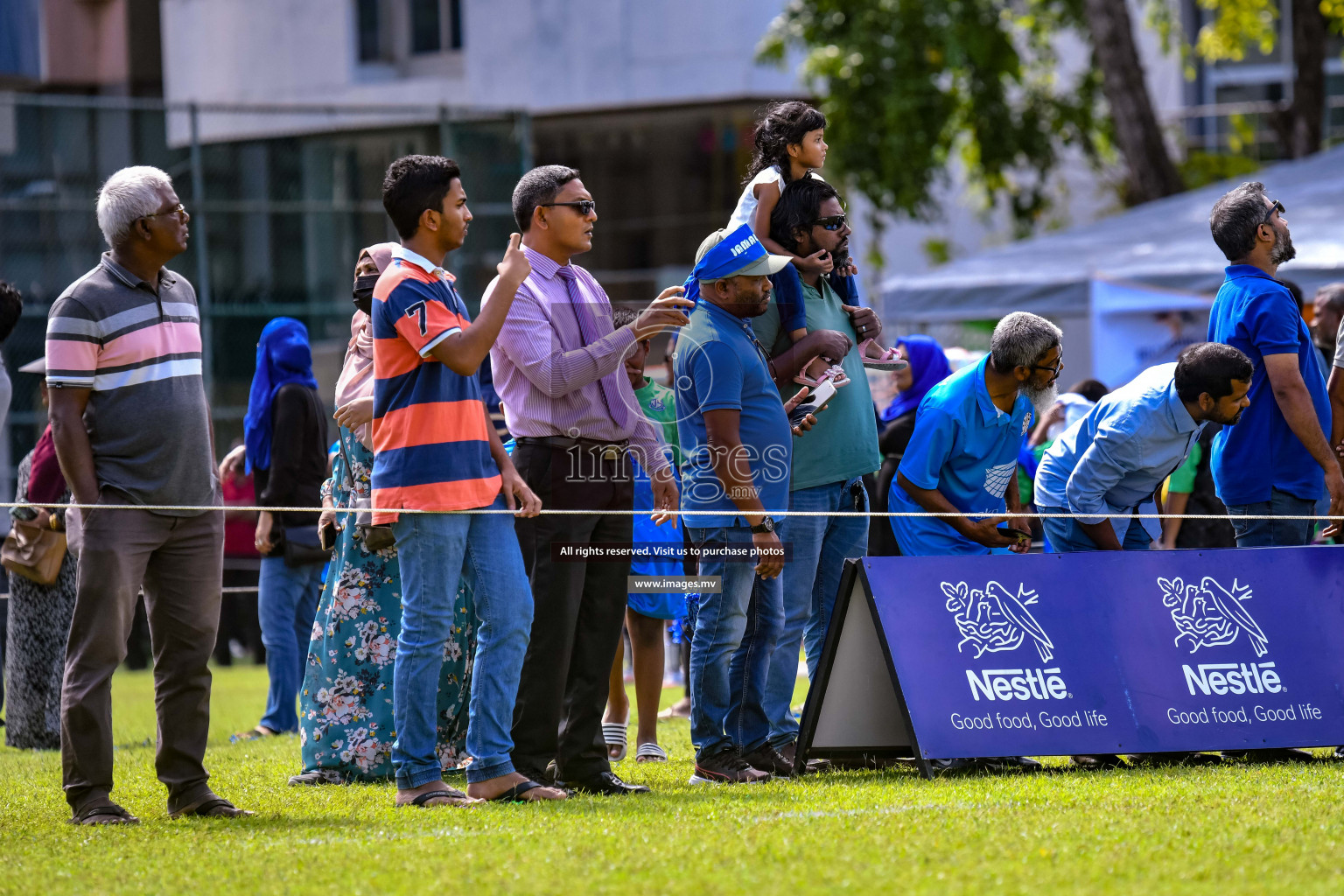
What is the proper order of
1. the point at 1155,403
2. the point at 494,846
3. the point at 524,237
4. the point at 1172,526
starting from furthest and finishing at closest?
the point at 1172,526, the point at 1155,403, the point at 524,237, the point at 494,846

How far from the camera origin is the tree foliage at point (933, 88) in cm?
1883

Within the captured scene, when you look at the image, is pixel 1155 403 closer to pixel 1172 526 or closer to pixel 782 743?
pixel 782 743

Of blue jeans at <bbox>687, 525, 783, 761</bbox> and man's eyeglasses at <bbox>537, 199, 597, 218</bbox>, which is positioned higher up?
man's eyeglasses at <bbox>537, 199, 597, 218</bbox>

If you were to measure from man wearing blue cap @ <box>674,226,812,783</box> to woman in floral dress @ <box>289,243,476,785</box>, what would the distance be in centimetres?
108

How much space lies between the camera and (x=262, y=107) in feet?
51.0

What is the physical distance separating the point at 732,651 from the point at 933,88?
14.2 meters

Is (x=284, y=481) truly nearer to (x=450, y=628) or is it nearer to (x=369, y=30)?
(x=450, y=628)

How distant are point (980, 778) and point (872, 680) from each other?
1.78 feet

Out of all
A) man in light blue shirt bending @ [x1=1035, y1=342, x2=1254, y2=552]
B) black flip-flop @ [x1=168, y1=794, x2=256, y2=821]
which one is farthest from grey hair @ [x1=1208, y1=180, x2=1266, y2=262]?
black flip-flop @ [x1=168, y1=794, x2=256, y2=821]

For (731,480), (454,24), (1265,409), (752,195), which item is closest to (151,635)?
(731,480)

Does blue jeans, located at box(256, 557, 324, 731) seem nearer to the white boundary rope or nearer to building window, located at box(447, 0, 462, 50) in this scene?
the white boundary rope

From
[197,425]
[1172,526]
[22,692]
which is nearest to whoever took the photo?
[197,425]

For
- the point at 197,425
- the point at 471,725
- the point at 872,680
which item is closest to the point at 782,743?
the point at 872,680

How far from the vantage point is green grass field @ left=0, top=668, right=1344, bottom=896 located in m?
4.07
